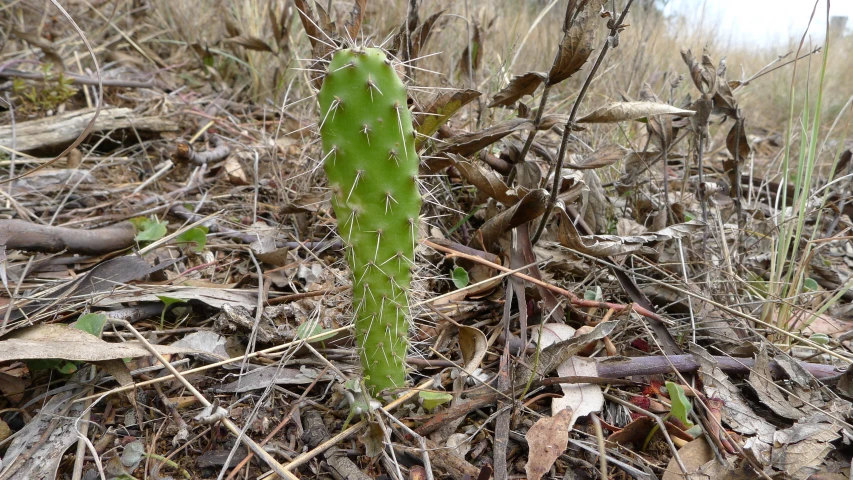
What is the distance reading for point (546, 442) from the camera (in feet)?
3.33

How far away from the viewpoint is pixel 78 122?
2.23 meters

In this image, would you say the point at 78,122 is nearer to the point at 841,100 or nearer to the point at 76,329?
the point at 76,329

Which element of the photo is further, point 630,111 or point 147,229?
point 147,229

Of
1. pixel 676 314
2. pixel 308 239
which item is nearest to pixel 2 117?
pixel 308 239

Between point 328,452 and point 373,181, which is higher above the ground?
point 373,181

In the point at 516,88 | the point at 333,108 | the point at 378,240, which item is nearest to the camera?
the point at 333,108

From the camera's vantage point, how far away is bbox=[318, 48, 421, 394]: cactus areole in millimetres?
852

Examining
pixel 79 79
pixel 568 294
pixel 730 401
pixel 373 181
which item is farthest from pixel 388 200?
pixel 79 79

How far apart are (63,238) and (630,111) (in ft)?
4.94

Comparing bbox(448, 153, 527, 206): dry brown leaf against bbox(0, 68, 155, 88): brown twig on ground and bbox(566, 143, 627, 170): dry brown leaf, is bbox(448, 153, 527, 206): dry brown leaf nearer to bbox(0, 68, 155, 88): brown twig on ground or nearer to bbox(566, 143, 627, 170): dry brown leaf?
bbox(566, 143, 627, 170): dry brown leaf

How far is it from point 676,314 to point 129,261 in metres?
1.53

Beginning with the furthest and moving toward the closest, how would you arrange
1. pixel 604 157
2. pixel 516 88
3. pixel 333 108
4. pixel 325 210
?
pixel 325 210
pixel 604 157
pixel 516 88
pixel 333 108

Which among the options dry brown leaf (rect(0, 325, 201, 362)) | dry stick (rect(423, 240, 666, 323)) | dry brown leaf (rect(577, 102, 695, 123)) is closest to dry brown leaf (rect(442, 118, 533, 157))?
dry brown leaf (rect(577, 102, 695, 123))

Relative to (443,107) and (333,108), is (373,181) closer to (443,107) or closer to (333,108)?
(333,108)
